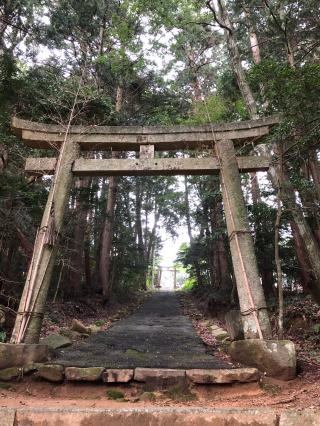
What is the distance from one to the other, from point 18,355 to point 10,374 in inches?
10.1

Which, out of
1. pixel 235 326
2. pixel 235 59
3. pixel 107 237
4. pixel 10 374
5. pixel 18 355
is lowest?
pixel 10 374

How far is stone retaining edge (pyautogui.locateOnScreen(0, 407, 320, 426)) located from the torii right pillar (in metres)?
1.68

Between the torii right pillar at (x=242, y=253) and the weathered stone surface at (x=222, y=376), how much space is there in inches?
28.5

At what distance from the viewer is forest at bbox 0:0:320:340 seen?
7570mm

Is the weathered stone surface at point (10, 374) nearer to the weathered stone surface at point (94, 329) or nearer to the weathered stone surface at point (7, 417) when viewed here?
the weathered stone surface at point (7, 417)

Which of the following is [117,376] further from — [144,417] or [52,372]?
[144,417]

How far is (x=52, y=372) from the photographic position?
14.2 feet

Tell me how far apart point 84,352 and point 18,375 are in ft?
4.19

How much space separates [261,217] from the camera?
1066 cm

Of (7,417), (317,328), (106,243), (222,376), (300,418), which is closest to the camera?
(300,418)

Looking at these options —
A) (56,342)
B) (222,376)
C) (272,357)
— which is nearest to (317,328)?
(272,357)

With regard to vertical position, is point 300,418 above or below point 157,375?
below

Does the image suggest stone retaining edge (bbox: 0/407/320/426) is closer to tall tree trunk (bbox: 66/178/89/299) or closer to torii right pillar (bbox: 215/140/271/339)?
torii right pillar (bbox: 215/140/271/339)

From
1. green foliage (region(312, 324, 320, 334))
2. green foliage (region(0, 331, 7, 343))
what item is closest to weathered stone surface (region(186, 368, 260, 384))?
green foliage (region(312, 324, 320, 334))
